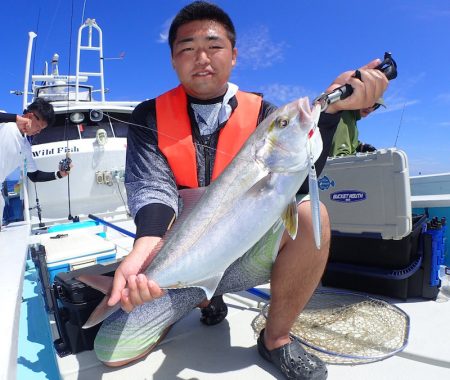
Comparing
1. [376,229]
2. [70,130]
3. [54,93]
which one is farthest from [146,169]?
[54,93]

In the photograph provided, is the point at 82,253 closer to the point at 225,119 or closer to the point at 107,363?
the point at 107,363

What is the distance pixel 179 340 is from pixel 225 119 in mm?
1596

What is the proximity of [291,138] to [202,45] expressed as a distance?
1.00 meters

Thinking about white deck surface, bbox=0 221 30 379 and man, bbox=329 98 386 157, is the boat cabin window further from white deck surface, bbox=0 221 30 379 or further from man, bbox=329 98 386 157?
man, bbox=329 98 386 157

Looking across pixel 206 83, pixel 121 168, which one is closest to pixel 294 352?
pixel 206 83

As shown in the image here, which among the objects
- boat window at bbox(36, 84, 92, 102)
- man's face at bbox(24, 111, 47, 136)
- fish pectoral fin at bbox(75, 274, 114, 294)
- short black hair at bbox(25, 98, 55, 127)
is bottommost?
fish pectoral fin at bbox(75, 274, 114, 294)

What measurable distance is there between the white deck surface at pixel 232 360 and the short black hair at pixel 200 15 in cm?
205

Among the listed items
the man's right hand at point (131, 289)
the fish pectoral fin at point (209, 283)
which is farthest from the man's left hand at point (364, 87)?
the man's right hand at point (131, 289)

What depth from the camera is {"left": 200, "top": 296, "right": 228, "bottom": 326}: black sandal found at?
2.74 m

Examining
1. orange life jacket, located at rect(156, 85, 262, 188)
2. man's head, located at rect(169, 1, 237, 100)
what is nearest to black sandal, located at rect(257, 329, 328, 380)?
orange life jacket, located at rect(156, 85, 262, 188)

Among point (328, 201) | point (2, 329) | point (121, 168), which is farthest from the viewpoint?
point (121, 168)

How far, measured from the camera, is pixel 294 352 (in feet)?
6.86

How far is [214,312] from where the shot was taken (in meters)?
2.75

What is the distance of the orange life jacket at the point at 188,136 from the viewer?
2.37m
